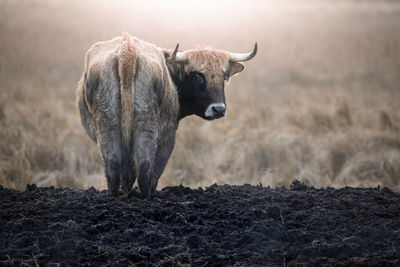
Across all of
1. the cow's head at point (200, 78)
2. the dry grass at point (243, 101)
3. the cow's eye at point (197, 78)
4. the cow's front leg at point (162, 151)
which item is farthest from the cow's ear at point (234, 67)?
the dry grass at point (243, 101)

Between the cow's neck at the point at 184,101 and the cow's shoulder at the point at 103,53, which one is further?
the cow's neck at the point at 184,101

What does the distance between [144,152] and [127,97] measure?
1.91 feet

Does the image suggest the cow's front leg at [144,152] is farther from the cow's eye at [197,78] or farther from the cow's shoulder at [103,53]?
the cow's eye at [197,78]

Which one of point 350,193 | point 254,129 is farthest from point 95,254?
point 254,129

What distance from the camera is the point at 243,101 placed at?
563 inches

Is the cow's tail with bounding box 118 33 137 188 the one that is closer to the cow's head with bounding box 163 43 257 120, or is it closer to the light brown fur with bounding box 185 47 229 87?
the cow's head with bounding box 163 43 257 120

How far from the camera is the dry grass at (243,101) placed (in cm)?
970

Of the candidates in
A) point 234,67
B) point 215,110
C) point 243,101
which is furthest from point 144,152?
point 243,101

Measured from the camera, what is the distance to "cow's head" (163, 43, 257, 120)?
6746 mm

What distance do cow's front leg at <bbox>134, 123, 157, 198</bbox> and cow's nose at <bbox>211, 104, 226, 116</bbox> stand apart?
141 centimetres

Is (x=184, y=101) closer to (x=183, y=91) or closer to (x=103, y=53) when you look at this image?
(x=183, y=91)

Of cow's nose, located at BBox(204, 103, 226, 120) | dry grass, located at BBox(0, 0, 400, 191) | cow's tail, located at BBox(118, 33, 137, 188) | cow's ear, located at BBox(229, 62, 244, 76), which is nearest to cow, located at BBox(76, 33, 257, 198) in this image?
cow's tail, located at BBox(118, 33, 137, 188)

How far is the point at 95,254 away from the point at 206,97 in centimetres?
327

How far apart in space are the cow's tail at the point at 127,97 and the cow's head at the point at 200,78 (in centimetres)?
146
